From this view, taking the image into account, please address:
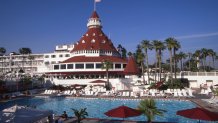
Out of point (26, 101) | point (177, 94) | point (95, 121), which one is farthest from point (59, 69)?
point (95, 121)

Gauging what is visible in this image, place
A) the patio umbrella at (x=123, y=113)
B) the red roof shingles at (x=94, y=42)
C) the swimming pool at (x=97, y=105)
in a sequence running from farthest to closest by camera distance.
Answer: the red roof shingles at (x=94, y=42) < the swimming pool at (x=97, y=105) < the patio umbrella at (x=123, y=113)

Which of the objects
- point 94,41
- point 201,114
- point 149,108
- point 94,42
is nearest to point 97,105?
point 149,108

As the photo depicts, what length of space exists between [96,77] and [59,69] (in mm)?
9690

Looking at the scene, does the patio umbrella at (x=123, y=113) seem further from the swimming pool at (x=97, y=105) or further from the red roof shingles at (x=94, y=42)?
the red roof shingles at (x=94, y=42)

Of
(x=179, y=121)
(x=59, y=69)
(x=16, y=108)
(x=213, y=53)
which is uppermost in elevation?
(x=213, y=53)

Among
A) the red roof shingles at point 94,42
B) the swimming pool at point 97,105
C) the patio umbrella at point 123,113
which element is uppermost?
the red roof shingles at point 94,42

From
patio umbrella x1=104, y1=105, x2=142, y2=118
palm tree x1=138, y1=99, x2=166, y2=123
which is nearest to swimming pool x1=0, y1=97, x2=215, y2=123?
palm tree x1=138, y1=99, x2=166, y2=123

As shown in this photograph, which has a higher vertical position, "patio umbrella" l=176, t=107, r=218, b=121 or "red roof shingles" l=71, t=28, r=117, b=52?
"red roof shingles" l=71, t=28, r=117, b=52

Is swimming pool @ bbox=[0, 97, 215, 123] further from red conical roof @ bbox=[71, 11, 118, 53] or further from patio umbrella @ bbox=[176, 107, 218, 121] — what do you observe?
red conical roof @ bbox=[71, 11, 118, 53]

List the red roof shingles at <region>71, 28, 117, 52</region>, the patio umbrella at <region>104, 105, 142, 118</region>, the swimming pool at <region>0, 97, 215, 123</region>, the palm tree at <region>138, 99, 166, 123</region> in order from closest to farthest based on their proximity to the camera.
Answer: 1. the patio umbrella at <region>104, 105, 142, 118</region>
2. the palm tree at <region>138, 99, 166, 123</region>
3. the swimming pool at <region>0, 97, 215, 123</region>
4. the red roof shingles at <region>71, 28, 117, 52</region>

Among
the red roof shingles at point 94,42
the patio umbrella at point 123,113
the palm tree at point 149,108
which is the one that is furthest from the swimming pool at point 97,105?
the red roof shingles at point 94,42

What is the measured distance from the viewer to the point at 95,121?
18.2 m

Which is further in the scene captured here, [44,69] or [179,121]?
[44,69]

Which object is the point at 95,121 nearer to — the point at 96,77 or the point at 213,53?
the point at 96,77
